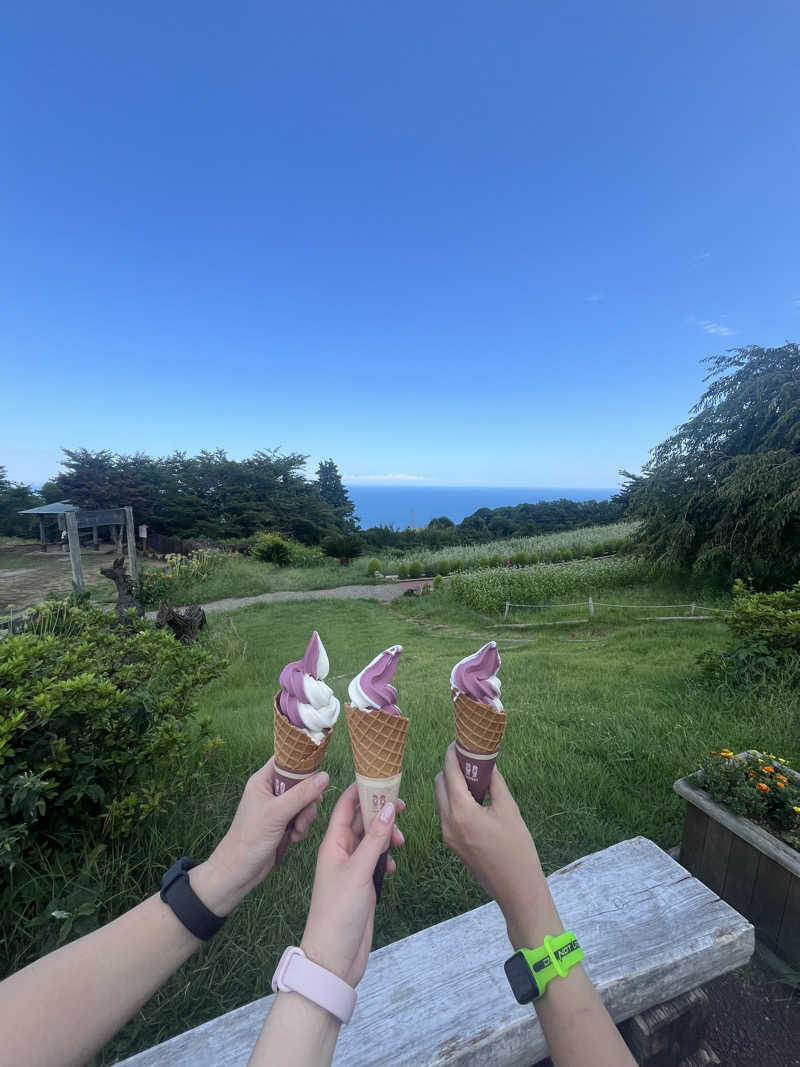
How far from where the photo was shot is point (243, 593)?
1297cm

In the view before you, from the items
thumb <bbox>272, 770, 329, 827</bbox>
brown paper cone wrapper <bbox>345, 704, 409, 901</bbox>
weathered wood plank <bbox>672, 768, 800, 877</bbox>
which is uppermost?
brown paper cone wrapper <bbox>345, 704, 409, 901</bbox>

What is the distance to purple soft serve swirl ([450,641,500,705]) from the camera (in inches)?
46.1

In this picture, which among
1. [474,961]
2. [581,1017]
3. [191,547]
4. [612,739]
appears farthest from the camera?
[191,547]

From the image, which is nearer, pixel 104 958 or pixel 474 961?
pixel 104 958

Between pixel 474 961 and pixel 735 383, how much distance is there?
1349 centimetres

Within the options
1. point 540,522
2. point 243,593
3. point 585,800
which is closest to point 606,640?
point 585,800

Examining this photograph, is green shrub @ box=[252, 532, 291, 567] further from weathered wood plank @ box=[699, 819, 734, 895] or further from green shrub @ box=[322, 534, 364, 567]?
weathered wood plank @ box=[699, 819, 734, 895]

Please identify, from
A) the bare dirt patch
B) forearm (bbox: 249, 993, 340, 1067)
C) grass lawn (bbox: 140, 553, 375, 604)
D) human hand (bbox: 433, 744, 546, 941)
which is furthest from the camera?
grass lawn (bbox: 140, 553, 375, 604)

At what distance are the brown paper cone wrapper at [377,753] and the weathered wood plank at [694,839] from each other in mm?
1904

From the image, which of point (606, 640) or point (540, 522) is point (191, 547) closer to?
point (606, 640)

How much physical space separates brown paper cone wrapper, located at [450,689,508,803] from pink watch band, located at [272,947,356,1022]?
0.48 meters

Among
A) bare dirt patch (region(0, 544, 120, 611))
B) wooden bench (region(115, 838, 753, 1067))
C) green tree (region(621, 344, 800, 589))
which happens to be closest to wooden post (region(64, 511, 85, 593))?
bare dirt patch (region(0, 544, 120, 611))

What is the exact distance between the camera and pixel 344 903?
2.75 feet

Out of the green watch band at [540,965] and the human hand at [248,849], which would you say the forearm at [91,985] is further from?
the green watch band at [540,965]
